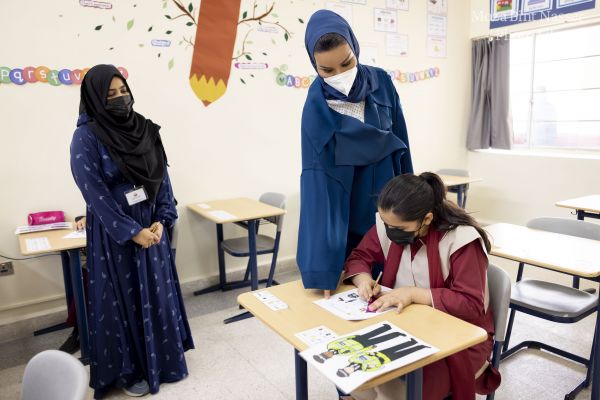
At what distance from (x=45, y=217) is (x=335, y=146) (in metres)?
2.26

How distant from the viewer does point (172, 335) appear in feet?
7.41

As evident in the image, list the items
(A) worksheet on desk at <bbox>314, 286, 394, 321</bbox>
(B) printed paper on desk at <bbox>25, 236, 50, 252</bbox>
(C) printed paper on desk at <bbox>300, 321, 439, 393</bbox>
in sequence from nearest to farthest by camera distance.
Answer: (C) printed paper on desk at <bbox>300, 321, 439, 393</bbox> < (A) worksheet on desk at <bbox>314, 286, 394, 321</bbox> < (B) printed paper on desk at <bbox>25, 236, 50, 252</bbox>

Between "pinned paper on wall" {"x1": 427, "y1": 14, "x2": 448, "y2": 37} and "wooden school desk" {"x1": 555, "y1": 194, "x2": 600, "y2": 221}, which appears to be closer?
"wooden school desk" {"x1": 555, "y1": 194, "x2": 600, "y2": 221}

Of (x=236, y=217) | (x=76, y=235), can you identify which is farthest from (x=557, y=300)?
(x=76, y=235)

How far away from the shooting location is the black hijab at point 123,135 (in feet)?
6.57

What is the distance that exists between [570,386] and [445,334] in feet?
4.89

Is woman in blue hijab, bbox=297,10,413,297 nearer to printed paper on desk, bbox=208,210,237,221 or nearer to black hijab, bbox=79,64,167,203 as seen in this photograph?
black hijab, bbox=79,64,167,203

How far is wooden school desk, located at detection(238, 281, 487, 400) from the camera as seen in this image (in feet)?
3.51

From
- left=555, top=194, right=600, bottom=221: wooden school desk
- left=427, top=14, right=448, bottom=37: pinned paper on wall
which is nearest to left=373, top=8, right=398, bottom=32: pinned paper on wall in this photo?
left=427, top=14, right=448, bottom=37: pinned paper on wall

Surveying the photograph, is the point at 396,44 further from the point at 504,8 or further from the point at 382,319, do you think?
the point at 382,319

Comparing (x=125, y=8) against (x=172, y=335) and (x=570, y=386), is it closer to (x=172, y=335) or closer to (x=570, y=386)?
(x=172, y=335)

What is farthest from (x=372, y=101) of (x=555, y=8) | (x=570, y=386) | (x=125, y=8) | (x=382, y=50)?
(x=555, y=8)

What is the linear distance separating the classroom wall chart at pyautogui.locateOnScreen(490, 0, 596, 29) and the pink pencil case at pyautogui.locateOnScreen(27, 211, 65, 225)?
453 cm

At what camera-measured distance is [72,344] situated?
8.78ft
